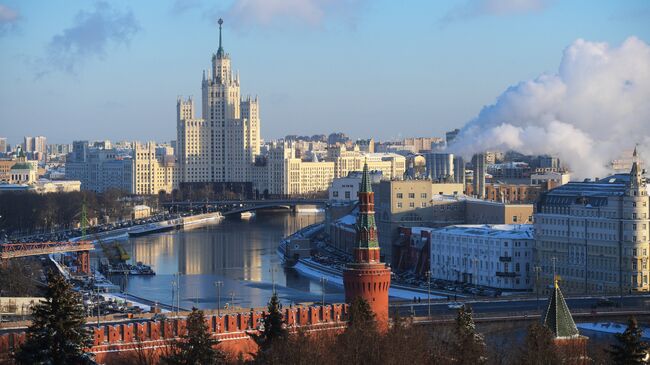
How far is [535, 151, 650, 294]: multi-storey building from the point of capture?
107 ft

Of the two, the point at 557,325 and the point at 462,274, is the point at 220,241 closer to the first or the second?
the point at 462,274

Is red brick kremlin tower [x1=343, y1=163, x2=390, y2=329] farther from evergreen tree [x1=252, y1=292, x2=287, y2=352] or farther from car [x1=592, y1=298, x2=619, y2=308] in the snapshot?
car [x1=592, y1=298, x2=619, y2=308]

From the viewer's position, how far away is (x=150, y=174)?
298ft

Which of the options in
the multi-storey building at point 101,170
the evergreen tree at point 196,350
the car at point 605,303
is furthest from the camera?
the multi-storey building at point 101,170

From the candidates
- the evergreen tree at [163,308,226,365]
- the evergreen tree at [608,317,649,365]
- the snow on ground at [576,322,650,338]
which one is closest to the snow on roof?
the snow on ground at [576,322,650,338]

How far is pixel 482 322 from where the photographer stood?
964 inches

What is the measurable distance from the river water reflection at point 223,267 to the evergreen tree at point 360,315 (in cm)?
1007

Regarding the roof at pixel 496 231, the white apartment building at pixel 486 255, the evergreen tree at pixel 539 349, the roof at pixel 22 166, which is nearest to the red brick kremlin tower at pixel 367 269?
the evergreen tree at pixel 539 349

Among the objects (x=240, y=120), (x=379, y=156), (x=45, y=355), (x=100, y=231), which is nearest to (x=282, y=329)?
(x=45, y=355)

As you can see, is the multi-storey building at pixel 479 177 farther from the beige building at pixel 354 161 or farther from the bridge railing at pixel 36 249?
the beige building at pixel 354 161

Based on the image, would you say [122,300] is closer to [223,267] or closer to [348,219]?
[223,267]

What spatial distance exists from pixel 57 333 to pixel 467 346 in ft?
17.7

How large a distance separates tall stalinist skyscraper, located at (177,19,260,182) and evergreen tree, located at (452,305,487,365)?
72637 mm

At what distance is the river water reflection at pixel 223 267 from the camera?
3400 centimetres
